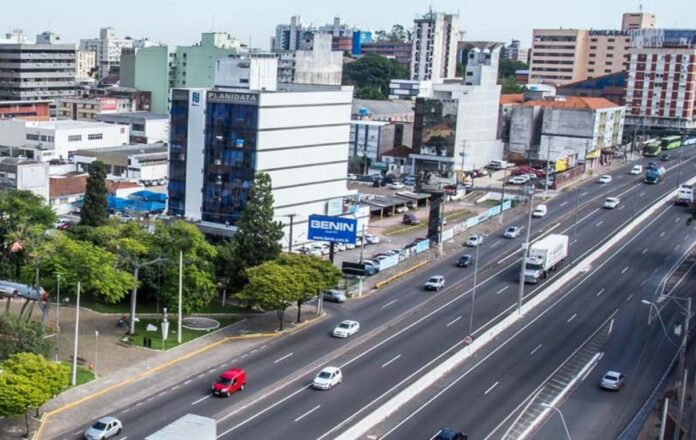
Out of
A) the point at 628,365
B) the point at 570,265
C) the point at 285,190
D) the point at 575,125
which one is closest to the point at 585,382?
the point at 628,365

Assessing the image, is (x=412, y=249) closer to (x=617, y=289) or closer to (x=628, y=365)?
(x=617, y=289)

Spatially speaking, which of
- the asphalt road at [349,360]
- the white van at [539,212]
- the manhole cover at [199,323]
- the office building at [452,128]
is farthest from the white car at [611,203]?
the manhole cover at [199,323]

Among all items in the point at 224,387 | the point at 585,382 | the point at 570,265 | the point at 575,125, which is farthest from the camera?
the point at 575,125

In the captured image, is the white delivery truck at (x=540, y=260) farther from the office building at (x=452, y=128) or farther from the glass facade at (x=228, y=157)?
the office building at (x=452, y=128)

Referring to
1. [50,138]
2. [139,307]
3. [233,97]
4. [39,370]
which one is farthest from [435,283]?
[50,138]

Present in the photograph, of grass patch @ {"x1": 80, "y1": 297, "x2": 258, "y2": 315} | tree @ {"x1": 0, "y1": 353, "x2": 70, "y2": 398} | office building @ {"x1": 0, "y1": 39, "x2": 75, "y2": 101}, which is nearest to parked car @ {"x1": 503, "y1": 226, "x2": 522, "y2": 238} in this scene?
grass patch @ {"x1": 80, "y1": 297, "x2": 258, "y2": 315}

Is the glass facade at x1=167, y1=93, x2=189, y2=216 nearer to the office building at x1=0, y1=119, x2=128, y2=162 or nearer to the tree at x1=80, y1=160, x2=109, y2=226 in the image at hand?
the tree at x1=80, y1=160, x2=109, y2=226
